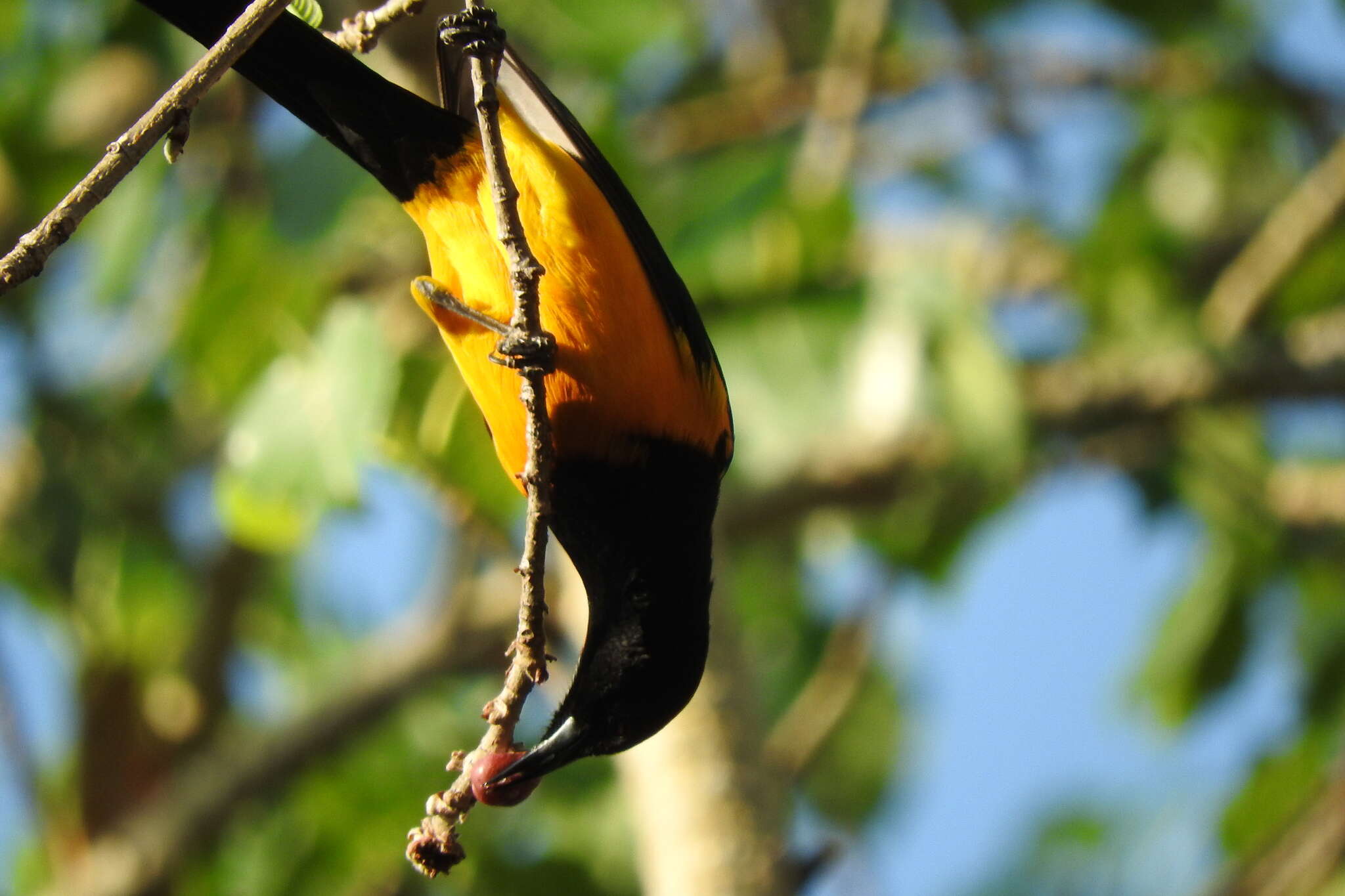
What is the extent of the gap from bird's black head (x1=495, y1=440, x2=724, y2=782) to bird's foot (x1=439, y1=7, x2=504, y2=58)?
81 centimetres

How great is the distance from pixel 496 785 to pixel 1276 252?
4.25 metres

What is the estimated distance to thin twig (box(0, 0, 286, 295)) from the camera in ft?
5.80

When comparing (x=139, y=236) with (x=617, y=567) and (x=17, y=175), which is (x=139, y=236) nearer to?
(x=17, y=175)

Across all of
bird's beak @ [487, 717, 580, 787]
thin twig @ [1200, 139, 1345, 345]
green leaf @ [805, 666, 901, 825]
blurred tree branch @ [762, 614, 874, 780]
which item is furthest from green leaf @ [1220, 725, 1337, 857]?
bird's beak @ [487, 717, 580, 787]

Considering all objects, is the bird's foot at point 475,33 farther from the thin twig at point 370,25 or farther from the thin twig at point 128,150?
the thin twig at point 128,150

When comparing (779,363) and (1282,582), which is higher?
(779,363)

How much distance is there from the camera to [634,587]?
113 inches

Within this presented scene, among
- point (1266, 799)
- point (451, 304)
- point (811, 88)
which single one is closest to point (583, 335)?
point (451, 304)

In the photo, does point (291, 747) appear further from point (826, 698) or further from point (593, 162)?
point (593, 162)

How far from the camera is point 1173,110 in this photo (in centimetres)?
677

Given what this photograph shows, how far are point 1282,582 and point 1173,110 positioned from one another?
2.29 meters

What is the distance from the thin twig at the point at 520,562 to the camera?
2.15 metres

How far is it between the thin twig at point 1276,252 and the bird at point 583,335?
3.01 meters

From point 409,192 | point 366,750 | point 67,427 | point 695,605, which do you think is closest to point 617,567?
point 695,605
